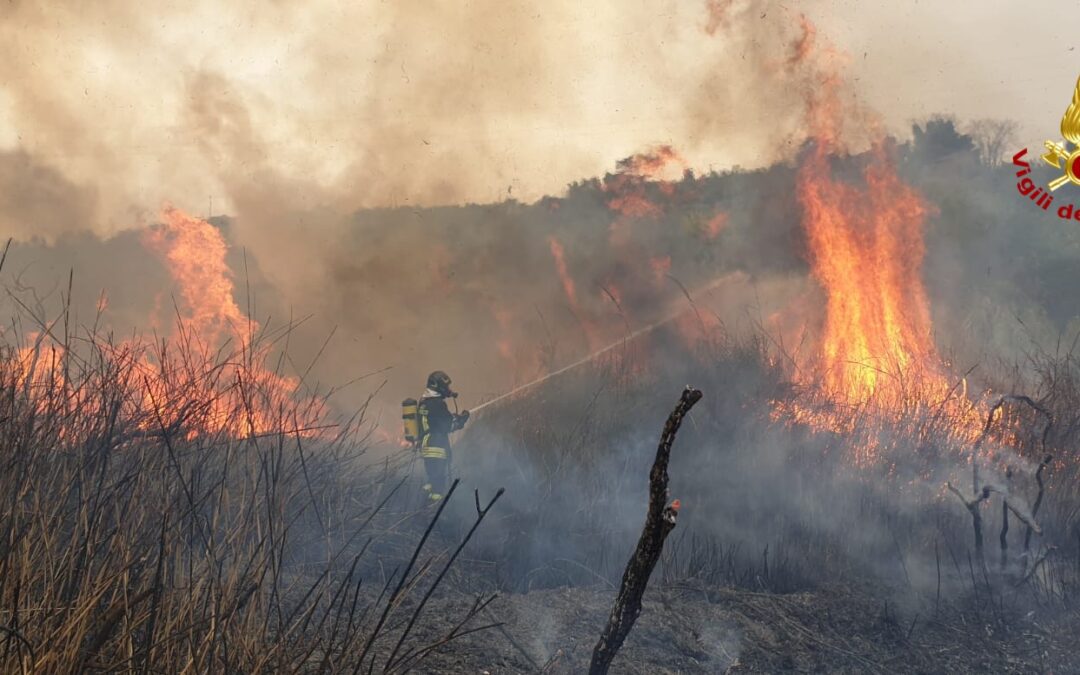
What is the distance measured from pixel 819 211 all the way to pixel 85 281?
975 inches

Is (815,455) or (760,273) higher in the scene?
(760,273)

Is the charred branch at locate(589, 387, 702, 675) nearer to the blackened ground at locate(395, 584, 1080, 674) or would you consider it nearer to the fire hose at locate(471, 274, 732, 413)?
the blackened ground at locate(395, 584, 1080, 674)

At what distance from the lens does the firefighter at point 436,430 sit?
10.3 metres

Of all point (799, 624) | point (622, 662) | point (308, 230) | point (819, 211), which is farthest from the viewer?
point (308, 230)

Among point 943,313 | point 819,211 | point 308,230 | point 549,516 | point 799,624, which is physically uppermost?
point 308,230

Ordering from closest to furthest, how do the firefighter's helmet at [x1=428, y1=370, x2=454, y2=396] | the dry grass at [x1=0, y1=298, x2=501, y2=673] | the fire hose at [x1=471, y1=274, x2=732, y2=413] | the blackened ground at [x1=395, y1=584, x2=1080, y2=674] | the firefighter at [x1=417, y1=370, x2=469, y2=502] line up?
the dry grass at [x1=0, y1=298, x2=501, y2=673], the blackened ground at [x1=395, y1=584, x2=1080, y2=674], the firefighter at [x1=417, y1=370, x2=469, y2=502], the firefighter's helmet at [x1=428, y1=370, x2=454, y2=396], the fire hose at [x1=471, y1=274, x2=732, y2=413]

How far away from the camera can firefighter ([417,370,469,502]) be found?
10281mm

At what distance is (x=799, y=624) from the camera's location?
6.68 m

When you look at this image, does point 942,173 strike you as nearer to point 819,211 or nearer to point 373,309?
point 819,211

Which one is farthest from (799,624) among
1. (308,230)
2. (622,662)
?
(308,230)

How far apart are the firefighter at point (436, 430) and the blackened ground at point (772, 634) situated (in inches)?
130

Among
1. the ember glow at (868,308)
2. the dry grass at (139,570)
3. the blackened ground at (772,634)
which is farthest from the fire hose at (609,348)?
the dry grass at (139,570)

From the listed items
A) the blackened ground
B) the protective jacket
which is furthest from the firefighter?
the blackened ground

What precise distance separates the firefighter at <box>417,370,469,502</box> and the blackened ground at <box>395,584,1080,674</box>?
3.29 meters
